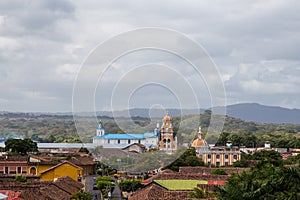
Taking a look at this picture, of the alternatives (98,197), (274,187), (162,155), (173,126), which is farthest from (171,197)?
(173,126)

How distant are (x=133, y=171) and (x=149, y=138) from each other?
123 feet

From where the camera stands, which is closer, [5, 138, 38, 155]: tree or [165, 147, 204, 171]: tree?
[165, 147, 204, 171]: tree

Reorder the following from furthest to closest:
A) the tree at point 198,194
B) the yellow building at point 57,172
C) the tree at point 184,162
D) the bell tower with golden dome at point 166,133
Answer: the bell tower with golden dome at point 166,133
the tree at point 184,162
the yellow building at point 57,172
the tree at point 198,194

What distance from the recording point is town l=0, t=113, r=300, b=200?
2347cm

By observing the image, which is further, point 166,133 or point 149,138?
point 149,138

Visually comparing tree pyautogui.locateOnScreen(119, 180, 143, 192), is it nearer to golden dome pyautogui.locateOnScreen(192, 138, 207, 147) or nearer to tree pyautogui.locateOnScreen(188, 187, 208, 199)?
tree pyautogui.locateOnScreen(188, 187, 208, 199)

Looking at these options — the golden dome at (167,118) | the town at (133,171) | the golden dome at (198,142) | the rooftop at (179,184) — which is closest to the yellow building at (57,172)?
the town at (133,171)

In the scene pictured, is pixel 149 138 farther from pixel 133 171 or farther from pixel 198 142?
pixel 133 171

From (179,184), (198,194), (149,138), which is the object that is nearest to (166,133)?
(149,138)

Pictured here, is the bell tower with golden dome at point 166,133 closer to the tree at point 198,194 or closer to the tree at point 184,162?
the tree at point 184,162

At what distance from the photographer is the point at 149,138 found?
8456 centimetres

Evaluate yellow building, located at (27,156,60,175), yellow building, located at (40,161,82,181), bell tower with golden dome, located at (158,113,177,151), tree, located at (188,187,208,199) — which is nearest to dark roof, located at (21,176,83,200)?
tree, located at (188,187,208,199)

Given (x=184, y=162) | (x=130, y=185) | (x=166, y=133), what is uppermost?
(x=166, y=133)

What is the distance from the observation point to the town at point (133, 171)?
23.5m
